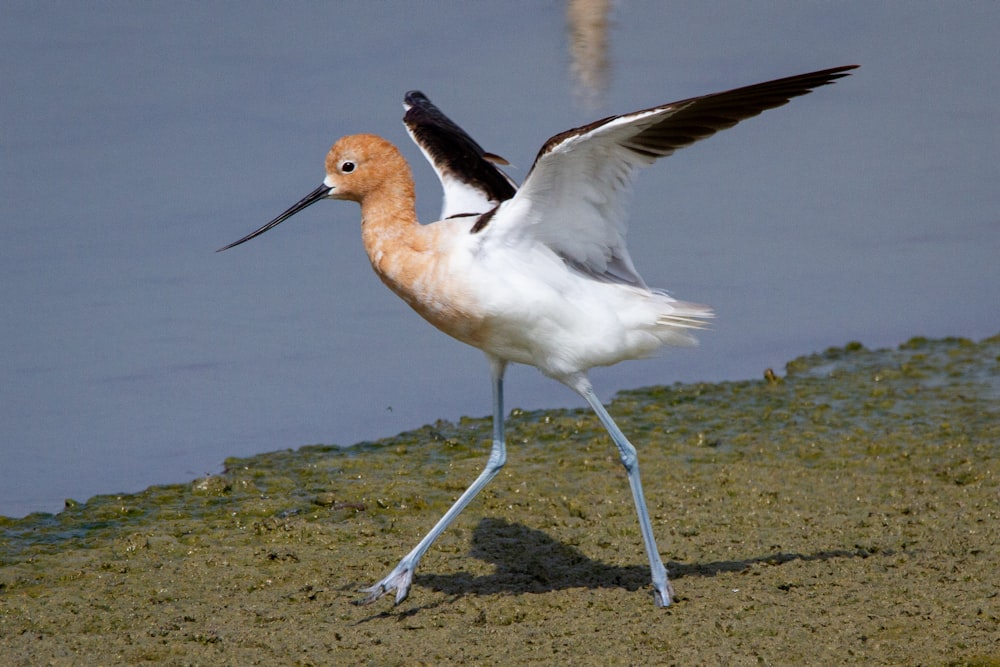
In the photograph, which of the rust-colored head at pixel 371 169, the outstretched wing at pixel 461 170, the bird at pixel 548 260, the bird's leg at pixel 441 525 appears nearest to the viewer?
the bird at pixel 548 260

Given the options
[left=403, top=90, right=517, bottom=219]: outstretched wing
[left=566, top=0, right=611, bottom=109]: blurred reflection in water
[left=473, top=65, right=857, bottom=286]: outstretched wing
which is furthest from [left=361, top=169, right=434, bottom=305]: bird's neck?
[left=566, top=0, right=611, bottom=109]: blurred reflection in water

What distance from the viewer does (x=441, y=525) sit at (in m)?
4.77

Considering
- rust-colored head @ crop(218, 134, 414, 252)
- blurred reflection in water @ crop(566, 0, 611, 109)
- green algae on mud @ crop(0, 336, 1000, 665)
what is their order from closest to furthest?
1. green algae on mud @ crop(0, 336, 1000, 665)
2. rust-colored head @ crop(218, 134, 414, 252)
3. blurred reflection in water @ crop(566, 0, 611, 109)

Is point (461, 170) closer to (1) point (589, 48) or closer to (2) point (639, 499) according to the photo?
(2) point (639, 499)

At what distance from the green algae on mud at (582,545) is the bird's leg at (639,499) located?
88mm

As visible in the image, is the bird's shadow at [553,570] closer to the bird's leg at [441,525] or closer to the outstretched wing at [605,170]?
the bird's leg at [441,525]

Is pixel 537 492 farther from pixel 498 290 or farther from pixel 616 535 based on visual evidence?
pixel 498 290

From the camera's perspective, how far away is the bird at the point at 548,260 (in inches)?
168

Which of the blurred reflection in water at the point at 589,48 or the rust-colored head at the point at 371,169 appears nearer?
the rust-colored head at the point at 371,169

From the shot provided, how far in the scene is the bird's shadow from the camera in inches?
182

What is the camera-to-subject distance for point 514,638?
4027 mm

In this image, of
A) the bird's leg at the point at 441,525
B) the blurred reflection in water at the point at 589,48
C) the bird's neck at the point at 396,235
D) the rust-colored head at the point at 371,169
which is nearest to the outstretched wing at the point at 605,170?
the bird's neck at the point at 396,235

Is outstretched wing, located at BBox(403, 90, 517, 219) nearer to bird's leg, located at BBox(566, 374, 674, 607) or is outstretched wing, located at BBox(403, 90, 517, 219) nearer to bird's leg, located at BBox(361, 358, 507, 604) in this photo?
bird's leg, located at BBox(361, 358, 507, 604)

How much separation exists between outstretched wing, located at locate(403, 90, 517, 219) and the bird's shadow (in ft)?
4.57
